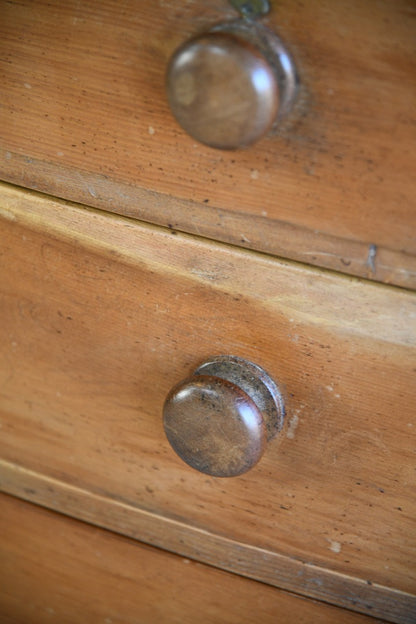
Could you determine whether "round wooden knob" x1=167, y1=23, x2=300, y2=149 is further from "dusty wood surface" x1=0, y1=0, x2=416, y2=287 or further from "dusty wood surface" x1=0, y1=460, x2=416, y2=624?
"dusty wood surface" x1=0, y1=460, x2=416, y2=624

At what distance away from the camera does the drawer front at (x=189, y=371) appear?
33 centimetres

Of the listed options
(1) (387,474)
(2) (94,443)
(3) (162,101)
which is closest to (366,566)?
(1) (387,474)

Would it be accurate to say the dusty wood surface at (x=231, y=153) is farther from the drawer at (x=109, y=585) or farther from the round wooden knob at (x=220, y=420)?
the drawer at (x=109, y=585)

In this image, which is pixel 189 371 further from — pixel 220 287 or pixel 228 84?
pixel 228 84

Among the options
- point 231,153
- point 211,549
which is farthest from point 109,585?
point 231,153

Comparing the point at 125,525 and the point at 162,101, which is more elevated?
the point at 162,101

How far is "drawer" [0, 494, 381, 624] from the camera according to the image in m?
0.43

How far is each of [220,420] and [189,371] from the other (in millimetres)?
56

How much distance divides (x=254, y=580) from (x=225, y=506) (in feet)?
0.21

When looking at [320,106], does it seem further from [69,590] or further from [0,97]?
[69,590]

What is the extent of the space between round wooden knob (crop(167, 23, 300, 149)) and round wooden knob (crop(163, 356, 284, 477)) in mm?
128

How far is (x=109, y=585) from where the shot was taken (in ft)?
1.55

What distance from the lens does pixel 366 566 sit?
38 centimetres

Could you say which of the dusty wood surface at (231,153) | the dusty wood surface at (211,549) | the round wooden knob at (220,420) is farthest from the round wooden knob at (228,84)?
the dusty wood surface at (211,549)
